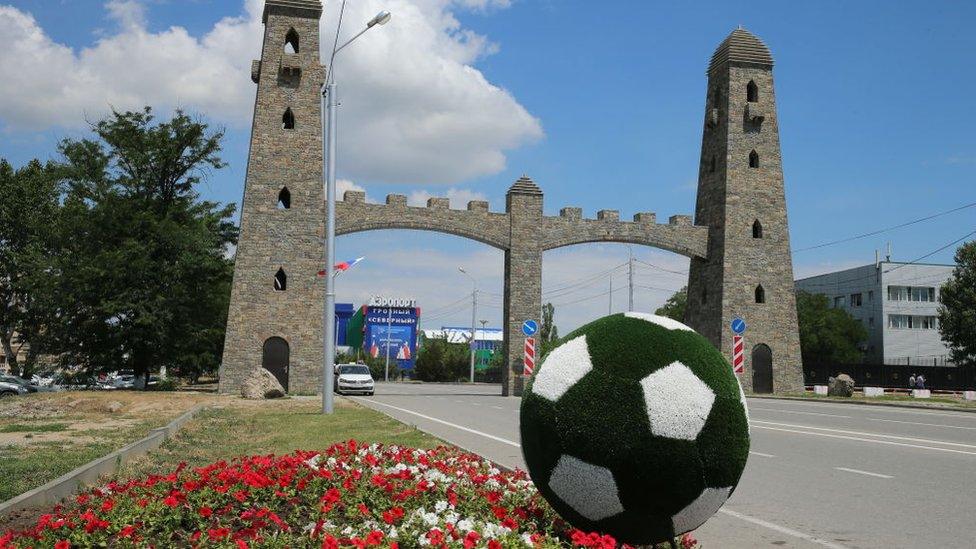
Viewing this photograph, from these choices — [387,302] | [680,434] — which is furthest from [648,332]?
[387,302]

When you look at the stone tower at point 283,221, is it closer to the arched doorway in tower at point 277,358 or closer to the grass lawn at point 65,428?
the arched doorway in tower at point 277,358

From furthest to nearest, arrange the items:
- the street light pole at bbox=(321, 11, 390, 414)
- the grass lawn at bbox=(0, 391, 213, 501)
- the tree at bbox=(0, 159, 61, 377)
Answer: the tree at bbox=(0, 159, 61, 377), the street light pole at bbox=(321, 11, 390, 414), the grass lawn at bbox=(0, 391, 213, 501)

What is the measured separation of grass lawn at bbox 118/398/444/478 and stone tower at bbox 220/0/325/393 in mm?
12981

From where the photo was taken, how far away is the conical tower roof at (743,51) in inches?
1645

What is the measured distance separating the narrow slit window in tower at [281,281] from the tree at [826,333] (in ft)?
152

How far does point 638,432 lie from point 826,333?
69.6m

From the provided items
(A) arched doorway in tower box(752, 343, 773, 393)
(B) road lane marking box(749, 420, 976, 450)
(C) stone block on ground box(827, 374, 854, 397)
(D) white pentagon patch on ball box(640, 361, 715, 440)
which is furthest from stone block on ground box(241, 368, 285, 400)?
(D) white pentagon patch on ball box(640, 361, 715, 440)

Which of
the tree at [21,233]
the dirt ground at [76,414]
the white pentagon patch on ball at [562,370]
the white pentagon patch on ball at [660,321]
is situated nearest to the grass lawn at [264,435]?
the dirt ground at [76,414]

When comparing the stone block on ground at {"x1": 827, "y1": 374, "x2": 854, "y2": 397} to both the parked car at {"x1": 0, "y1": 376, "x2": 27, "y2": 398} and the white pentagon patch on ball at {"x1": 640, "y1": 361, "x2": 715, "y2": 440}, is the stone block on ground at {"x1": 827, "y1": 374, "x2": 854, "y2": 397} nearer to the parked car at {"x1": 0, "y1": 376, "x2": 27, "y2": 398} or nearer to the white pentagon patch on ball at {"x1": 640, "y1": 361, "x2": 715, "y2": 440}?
the parked car at {"x1": 0, "y1": 376, "x2": 27, "y2": 398}

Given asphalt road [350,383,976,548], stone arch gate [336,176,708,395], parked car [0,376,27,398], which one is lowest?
parked car [0,376,27,398]

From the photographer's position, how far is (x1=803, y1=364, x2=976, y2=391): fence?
50.0m

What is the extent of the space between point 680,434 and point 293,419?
49.4 ft

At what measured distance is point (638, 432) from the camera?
16.1 feet

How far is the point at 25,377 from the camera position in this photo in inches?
1874
